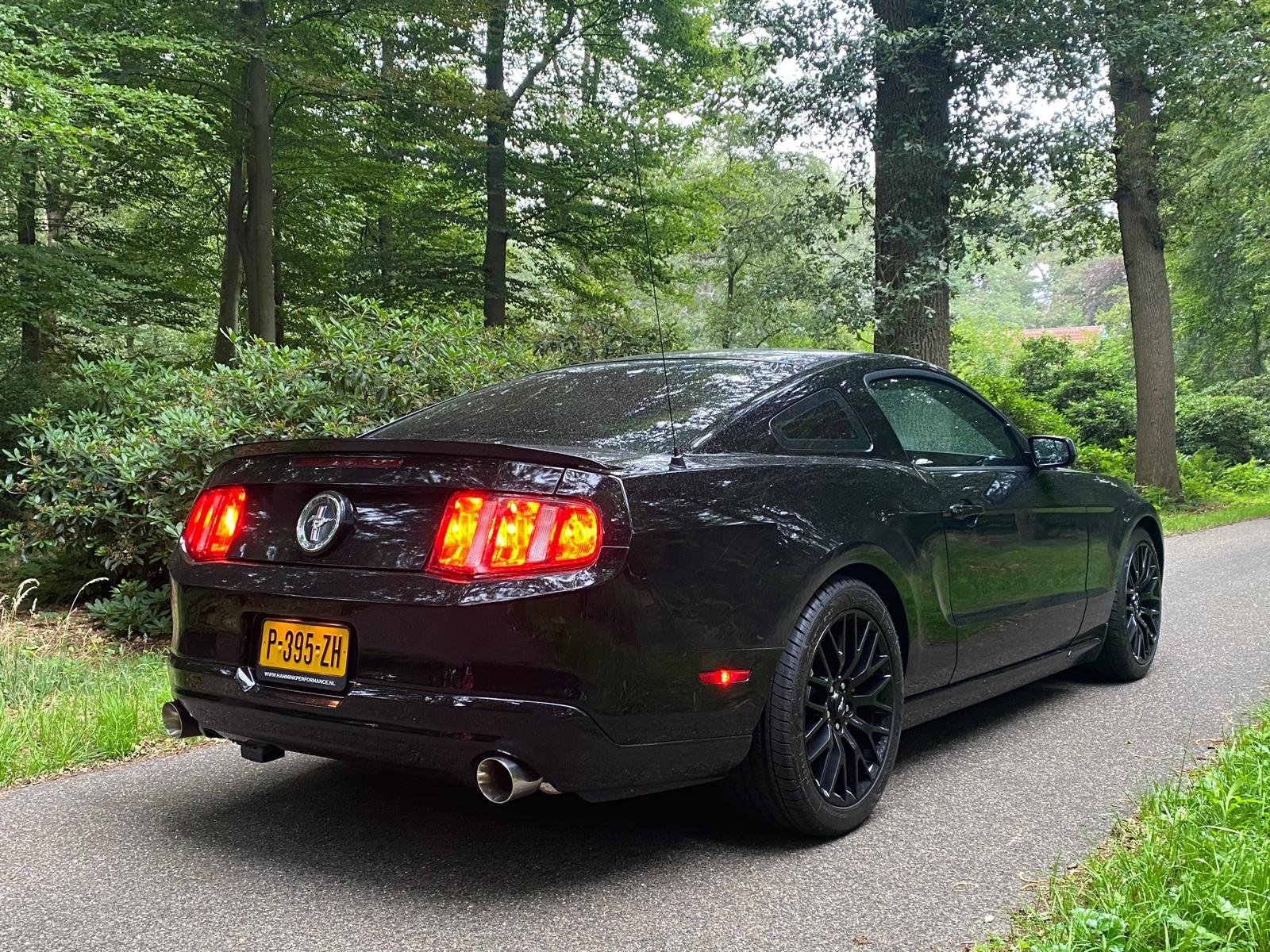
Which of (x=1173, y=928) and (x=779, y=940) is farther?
(x=779, y=940)

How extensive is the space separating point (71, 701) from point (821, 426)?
10.9 ft

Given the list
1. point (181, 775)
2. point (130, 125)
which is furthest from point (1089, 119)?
point (181, 775)

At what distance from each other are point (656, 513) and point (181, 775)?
82.7 inches

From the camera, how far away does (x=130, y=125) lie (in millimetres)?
11344

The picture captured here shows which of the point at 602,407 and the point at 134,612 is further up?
the point at 602,407

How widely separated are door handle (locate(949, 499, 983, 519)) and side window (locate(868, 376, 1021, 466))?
0.59ft

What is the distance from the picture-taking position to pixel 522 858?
9.98 feet

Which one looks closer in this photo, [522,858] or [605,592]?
[605,592]

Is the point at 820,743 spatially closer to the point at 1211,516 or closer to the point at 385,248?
the point at 1211,516

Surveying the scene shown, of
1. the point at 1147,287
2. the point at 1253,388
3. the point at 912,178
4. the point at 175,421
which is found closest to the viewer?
the point at 175,421

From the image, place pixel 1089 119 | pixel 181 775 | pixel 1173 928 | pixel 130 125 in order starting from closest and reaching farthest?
pixel 1173 928
pixel 181 775
pixel 130 125
pixel 1089 119

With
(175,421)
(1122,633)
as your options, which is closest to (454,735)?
(1122,633)

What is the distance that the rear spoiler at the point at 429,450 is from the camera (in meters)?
2.79

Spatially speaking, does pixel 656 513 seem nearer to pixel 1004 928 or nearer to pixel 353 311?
pixel 1004 928
